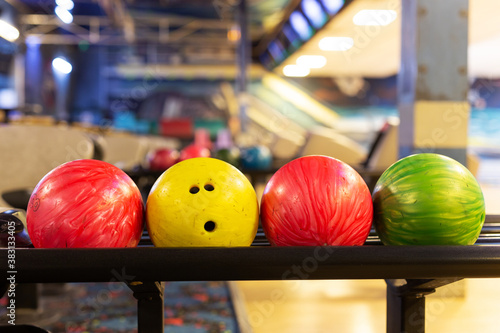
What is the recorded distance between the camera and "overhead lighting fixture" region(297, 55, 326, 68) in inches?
446

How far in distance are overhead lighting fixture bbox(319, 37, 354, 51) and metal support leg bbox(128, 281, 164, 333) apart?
810cm

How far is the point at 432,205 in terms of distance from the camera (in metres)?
1.07

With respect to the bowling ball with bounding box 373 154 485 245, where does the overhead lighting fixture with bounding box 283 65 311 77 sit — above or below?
above

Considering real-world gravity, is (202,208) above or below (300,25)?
below

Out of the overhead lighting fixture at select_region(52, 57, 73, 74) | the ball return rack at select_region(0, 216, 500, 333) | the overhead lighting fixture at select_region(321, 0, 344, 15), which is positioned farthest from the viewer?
the overhead lighting fixture at select_region(52, 57, 73, 74)

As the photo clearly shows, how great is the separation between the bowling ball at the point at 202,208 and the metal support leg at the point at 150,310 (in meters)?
0.11

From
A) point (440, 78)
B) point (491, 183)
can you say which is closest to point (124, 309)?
point (440, 78)

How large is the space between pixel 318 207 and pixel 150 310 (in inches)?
16.8

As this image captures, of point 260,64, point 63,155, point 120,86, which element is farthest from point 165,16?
point 63,155

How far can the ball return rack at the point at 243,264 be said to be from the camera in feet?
3.13

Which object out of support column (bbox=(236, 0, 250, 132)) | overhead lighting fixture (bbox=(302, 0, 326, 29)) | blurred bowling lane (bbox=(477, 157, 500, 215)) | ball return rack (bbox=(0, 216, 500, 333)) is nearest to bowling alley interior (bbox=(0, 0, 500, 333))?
ball return rack (bbox=(0, 216, 500, 333))

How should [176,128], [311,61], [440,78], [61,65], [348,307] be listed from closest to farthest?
[348,307] → [440,78] → [311,61] → [176,128] → [61,65]

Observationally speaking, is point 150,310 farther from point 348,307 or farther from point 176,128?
point 176,128

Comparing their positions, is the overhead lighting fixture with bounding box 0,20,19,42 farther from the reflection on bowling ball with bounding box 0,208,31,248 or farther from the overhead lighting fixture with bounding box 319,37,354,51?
the reflection on bowling ball with bounding box 0,208,31,248
